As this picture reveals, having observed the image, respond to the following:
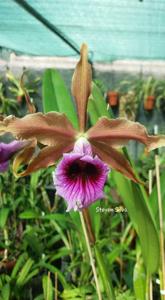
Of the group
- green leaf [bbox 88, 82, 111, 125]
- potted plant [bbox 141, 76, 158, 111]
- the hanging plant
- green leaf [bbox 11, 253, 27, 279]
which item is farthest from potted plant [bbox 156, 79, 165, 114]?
green leaf [bbox 88, 82, 111, 125]

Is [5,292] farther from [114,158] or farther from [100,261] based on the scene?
[114,158]

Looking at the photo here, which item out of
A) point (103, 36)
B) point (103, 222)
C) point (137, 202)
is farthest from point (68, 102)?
point (103, 36)

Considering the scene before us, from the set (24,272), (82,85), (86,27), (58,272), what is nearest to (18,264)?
(24,272)

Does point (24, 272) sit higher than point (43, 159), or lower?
lower

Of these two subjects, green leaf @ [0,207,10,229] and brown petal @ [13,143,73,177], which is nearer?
brown petal @ [13,143,73,177]

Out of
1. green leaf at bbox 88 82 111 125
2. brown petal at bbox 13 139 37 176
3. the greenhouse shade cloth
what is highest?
→ the greenhouse shade cloth

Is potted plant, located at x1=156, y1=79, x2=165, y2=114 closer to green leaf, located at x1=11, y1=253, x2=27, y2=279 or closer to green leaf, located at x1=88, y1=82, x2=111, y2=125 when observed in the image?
green leaf, located at x1=11, y1=253, x2=27, y2=279
